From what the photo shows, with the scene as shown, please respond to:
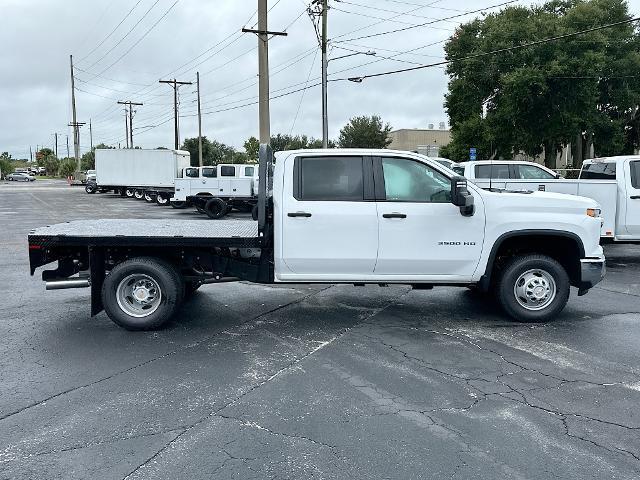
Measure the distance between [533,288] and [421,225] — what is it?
1.63 metres

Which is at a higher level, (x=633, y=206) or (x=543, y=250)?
(x=633, y=206)

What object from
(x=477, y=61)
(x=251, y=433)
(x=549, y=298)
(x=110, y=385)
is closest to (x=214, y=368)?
(x=110, y=385)

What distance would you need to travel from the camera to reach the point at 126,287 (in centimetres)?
678

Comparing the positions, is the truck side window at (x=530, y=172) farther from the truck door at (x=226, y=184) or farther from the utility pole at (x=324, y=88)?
the utility pole at (x=324, y=88)

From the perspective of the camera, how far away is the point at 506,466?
3691mm

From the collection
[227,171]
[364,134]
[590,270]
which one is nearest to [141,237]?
[590,270]

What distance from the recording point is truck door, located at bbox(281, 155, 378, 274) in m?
6.65

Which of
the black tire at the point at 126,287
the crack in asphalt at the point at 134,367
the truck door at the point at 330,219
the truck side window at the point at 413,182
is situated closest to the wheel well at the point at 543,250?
the truck side window at the point at 413,182

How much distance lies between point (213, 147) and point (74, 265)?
2951 inches

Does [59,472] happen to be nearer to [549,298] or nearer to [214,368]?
[214,368]

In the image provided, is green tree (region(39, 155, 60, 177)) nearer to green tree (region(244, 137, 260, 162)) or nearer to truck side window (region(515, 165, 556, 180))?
green tree (region(244, 137, 260, 162))

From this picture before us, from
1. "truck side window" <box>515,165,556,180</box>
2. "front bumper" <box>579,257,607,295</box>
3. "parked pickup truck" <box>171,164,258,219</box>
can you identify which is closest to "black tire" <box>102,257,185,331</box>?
"front bumper" <box>579,257,607,295</box>

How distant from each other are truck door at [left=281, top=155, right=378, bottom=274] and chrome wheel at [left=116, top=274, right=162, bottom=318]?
157cm

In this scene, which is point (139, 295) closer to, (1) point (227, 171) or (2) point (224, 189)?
(1) point (227, 171)
